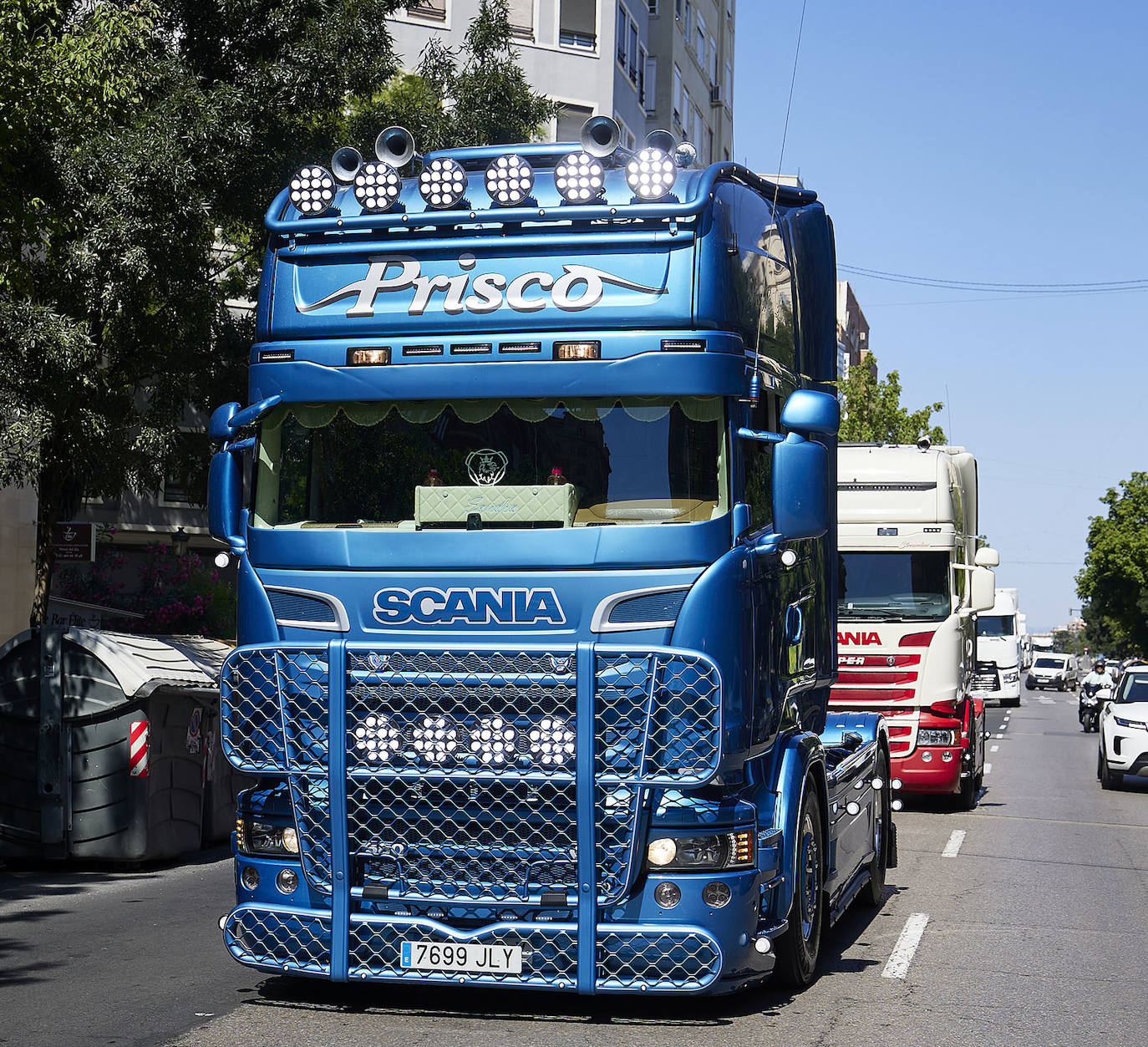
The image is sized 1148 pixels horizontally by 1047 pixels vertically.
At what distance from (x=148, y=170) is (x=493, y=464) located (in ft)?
31.1

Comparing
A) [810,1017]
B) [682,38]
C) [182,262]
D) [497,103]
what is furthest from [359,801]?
[682,38]

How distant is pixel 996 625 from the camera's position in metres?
53.2

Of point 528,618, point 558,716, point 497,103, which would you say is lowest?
point 558,716

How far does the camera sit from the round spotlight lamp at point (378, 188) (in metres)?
7.19

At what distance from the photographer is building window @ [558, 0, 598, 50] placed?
36.0 metres

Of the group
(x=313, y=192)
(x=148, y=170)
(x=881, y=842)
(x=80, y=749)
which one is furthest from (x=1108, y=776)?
(x=313, y=192)

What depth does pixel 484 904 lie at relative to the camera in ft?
21.6

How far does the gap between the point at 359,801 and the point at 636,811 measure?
4.03 feet

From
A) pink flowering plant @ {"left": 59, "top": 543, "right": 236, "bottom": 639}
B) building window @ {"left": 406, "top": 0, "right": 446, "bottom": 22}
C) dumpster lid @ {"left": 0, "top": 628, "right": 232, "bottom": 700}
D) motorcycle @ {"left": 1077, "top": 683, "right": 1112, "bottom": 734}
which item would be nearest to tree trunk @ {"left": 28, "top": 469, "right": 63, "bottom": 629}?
dumpster lid @ {"left": 0, "top": 628, "right": 232, "bottom": 700}

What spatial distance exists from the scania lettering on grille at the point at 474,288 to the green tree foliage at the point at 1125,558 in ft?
264

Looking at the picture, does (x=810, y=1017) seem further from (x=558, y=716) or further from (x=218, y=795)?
(x=218, y=795)

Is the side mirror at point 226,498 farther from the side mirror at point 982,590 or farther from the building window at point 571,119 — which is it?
the building window at point 571,119

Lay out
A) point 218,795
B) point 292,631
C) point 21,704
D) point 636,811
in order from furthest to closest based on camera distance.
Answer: point 218,795, point 21,704, point 292,631, point 636,811

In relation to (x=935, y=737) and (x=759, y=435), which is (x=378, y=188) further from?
(x=935, y=737)
